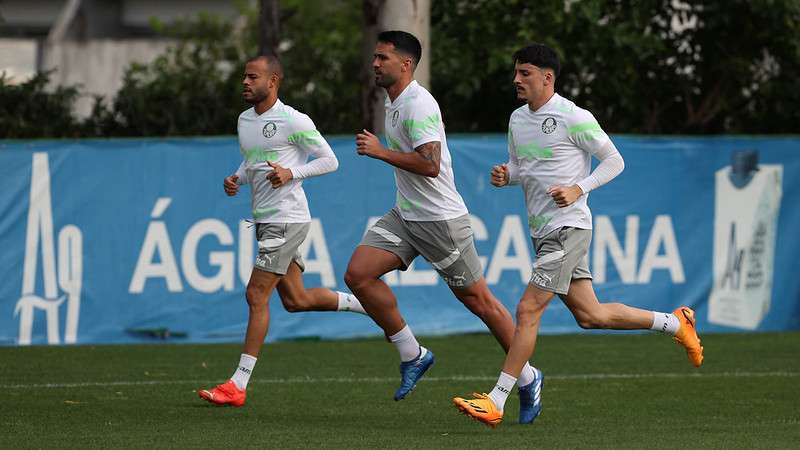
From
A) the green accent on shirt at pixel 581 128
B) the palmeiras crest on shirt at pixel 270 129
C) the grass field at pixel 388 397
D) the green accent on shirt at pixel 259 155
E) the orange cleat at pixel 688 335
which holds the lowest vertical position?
the grass field at pixel 388 397

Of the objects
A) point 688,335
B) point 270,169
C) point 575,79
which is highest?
point 270,169

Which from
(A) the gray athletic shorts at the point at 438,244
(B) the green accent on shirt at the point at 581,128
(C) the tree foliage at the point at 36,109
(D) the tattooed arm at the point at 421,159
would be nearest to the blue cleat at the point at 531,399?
(A) the gray athletic shorts at the point at 438,244

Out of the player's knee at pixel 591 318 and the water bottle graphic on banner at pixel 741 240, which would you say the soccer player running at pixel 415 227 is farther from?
the water bottle graphic on banner at pixel 741 240

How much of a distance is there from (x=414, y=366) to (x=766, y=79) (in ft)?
33.8

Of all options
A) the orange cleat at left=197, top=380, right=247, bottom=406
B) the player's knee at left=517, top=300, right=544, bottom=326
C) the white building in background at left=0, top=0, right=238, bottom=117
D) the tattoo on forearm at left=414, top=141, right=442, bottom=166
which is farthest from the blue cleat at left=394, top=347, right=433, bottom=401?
the white building in background at left=0, top=0, right=238, bottom=117

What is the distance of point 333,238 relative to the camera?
46.7 ft

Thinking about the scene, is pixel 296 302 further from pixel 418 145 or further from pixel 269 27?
pixel 269 27

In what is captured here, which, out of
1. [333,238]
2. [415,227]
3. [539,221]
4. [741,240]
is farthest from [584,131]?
[741,240]

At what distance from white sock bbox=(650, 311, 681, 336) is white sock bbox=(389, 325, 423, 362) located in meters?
1.34

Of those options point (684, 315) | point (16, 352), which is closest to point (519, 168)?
point (684, 315)

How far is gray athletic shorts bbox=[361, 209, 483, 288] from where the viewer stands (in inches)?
358

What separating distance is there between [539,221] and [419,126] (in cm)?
81

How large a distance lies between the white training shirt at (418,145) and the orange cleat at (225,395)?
1.42 metres

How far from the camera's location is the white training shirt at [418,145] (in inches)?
344
